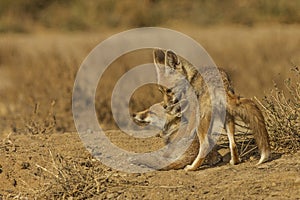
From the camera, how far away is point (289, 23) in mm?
22250

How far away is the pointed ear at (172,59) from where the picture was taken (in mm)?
6871

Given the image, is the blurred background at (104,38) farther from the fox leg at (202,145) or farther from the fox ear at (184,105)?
the fox leg at (202,145)

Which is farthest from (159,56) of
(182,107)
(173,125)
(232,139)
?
(232,139)

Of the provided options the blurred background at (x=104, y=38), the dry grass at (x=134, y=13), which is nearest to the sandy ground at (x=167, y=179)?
the blurred background at (x=104, y=38)

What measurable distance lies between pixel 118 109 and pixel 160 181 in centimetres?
509

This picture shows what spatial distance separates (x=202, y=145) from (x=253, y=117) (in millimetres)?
476

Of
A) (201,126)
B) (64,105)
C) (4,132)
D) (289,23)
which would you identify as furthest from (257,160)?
(289,23)

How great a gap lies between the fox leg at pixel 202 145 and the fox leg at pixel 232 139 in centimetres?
18

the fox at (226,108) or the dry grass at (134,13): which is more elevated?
the dry grass at (134,13)

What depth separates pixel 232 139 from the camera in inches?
267

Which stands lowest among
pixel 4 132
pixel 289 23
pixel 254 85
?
pixel 4 132

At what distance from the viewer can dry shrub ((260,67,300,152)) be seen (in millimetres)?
7262

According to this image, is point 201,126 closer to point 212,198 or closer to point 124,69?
point 212,198

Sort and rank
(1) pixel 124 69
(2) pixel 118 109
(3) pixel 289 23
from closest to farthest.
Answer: (2) pixel 118 109 < (1) pixel 124 69 < (3) pixel 289 23
